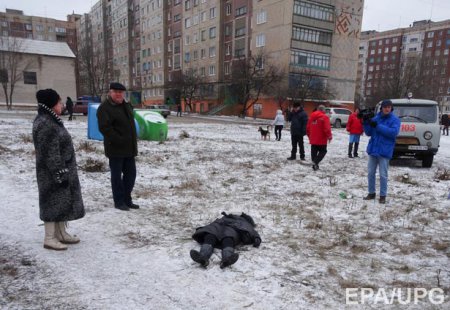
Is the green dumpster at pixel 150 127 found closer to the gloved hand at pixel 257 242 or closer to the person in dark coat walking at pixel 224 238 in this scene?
the person in dark coat walking at pixel 224 238

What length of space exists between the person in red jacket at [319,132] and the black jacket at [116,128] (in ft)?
17.8

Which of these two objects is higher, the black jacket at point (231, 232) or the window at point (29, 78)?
the window at point (29, 78)

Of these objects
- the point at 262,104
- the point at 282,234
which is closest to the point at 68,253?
the point at 282,234

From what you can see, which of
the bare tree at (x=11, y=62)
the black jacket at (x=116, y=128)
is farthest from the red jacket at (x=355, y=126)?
the bare tree at (x=11, y=62)

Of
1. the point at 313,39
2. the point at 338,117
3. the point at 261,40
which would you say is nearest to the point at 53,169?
the point at 338,117

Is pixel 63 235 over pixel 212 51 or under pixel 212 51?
under

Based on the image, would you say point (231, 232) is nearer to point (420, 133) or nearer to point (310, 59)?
point (420, 133)

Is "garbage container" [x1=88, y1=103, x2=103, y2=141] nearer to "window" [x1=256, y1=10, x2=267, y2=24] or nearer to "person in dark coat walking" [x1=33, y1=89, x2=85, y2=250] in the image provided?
"person in dark coat walking" [x1=33, y1=89, x2=85, y2=250]

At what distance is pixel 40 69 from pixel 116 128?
153 ft

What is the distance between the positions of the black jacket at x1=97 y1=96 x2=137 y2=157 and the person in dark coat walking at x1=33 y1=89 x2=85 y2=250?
111cm

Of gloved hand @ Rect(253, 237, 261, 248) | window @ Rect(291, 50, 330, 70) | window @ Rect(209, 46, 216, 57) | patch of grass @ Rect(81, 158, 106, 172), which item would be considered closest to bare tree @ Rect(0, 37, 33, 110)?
window @ Rect(209, 46, 216, 57)

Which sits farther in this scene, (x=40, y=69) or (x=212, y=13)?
(x=212, y=13)

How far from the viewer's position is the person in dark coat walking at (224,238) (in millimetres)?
3416

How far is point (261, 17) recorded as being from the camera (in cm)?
4672
